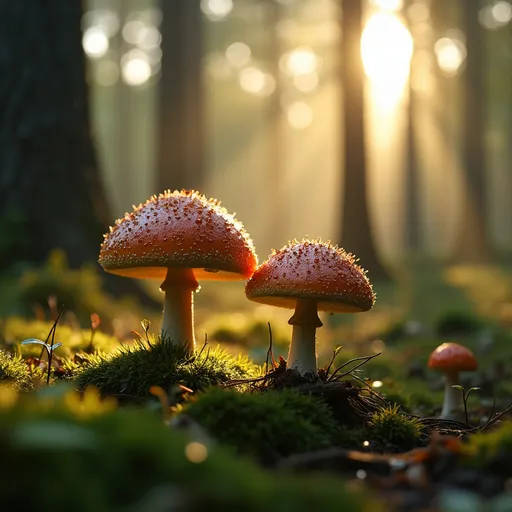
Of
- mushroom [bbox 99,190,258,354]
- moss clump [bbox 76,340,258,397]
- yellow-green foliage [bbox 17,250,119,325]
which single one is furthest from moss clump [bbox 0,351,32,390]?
yellow-green foliage [bbox 17,250,119,325]

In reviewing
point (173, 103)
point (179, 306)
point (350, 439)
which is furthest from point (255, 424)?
point (173, 103)

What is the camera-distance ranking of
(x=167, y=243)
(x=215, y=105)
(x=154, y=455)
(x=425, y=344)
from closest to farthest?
(x=154, y=455) < (x=167, y=243) < (x=425, y=344) < (x=215, y=105)

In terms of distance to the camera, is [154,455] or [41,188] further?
[41,188]

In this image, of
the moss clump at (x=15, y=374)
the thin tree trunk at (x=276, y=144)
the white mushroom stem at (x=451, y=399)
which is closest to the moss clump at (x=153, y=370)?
the moss clump at (x=15, y=374)

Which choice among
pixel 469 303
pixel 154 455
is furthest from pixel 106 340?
pixel 469 303

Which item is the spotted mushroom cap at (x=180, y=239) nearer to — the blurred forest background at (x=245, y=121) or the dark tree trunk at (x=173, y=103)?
the blurred forest background at (x=245, y=121)

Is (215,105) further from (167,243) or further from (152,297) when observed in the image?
(167,243)

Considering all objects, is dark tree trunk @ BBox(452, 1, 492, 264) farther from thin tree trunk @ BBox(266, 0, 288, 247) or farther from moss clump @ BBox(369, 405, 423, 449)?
moss clump @ BBox(369, 405, 423, 449)
